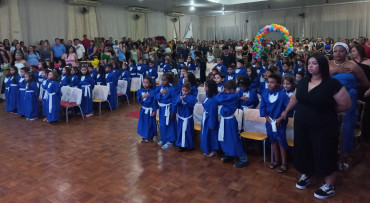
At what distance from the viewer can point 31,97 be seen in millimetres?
6762

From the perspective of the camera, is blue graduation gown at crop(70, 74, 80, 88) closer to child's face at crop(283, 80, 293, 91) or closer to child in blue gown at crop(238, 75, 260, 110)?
child in blue gown at crop(238, 75, 260, 110)

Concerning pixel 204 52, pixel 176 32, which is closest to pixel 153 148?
pixel 204 52

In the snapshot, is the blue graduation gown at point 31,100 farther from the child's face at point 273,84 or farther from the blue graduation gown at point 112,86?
the child's face at point 273,84

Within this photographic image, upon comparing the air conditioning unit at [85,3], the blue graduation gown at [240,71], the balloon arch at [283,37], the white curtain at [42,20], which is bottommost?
the blue graduation gown at [240,71]

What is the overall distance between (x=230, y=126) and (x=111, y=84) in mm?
4485

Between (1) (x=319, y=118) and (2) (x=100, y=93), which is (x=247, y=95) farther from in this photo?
(2) (x=100, y=93)

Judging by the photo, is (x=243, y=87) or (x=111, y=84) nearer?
(x=243, y=87)

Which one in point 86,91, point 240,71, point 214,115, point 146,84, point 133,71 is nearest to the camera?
point 214,115

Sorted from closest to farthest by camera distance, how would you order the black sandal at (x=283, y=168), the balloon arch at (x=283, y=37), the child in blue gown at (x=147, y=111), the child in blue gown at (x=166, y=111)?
the black sandal at (x=283, y=168)
the child in blue gown at (x=166, y=111)
the child in blue gown at (x=147, y=111)
the balloon arch at (x=283, y=37)

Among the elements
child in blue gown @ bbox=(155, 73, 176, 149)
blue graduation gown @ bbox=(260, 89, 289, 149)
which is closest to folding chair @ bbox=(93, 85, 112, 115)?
child in blue gown @ bbox=(155, 73, 176, 149)

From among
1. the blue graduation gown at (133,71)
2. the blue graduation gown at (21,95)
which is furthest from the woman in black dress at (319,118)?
the blue graduation gown at (133,71)

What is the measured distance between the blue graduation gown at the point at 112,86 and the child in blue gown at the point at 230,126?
4.28 metres

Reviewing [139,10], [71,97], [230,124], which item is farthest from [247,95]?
[139,10]

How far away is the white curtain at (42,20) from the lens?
1188 cm
